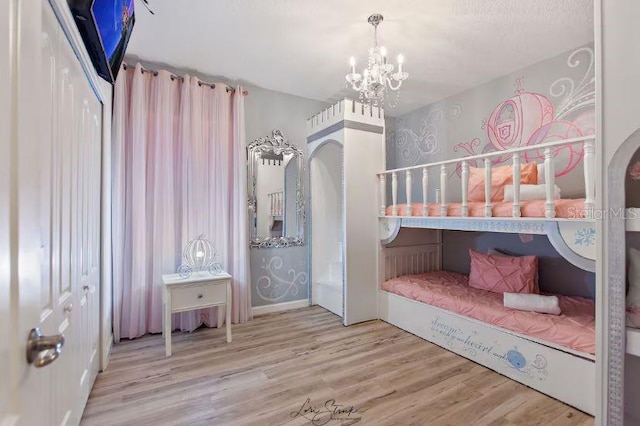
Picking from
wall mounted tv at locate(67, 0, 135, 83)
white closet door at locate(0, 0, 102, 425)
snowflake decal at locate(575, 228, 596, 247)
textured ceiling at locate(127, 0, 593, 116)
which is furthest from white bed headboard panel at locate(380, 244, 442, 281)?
wall mounted tv at locate(67, 0, 135, 83)

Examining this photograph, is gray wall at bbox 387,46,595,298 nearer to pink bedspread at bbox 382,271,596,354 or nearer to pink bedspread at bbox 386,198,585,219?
pink bedspread at bbox 382,271,596,354

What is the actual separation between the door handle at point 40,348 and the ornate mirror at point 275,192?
106 inches

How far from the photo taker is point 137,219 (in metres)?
2.77

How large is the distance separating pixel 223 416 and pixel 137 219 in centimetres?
185

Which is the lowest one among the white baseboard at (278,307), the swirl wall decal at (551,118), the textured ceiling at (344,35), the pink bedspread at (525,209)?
the white baseboard at (278,307)

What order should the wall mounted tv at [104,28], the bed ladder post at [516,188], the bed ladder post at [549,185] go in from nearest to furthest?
the wall mounted tv at [104,28] → the bed ladder post at [549,185] → the bed ladder post at [516,188]

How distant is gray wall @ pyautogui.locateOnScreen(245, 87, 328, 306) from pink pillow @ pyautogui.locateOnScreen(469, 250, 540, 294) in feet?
6.33

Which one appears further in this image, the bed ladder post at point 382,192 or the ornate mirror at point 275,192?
the ornate mirror at point 275,192

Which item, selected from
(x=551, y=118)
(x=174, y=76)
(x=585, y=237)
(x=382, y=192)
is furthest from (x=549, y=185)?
(x=174, y=76)

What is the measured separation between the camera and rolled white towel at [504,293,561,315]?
2.22 metres

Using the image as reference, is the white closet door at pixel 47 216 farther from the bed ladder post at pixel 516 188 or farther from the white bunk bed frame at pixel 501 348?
the white bunk bed frame at pixel 501 348

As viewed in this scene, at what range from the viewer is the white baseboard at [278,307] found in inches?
136

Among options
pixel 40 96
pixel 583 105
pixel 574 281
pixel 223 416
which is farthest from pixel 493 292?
pixel 40 96

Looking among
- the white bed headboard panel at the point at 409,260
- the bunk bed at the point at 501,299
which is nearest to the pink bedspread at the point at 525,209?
the bunk bed at the point at 501,299
